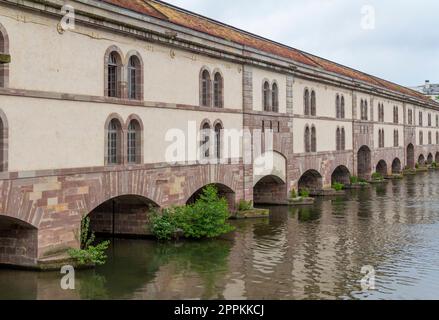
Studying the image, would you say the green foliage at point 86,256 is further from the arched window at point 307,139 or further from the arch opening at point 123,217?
the arched window at point 307,139

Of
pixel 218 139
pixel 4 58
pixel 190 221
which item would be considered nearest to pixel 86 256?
pixel 190 221

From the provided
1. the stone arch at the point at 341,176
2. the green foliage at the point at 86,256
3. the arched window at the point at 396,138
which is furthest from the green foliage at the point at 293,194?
the arched window at the point at 396,138

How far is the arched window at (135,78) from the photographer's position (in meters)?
18.2

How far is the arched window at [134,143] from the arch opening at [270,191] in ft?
38.7

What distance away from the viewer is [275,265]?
52.6 feet

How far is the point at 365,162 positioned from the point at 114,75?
28.9m

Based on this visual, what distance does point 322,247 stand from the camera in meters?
18.8

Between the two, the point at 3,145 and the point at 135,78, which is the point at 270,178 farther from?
the point at 3,145

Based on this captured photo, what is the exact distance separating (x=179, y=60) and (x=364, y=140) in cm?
2355

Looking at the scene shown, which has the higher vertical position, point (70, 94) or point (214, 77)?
point (214, 77)

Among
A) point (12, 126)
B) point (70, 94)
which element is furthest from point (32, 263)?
point (70, 94)

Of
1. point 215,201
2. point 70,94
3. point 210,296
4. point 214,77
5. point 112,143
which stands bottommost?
point 210,296

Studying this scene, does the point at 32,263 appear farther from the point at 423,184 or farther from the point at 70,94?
the point at 423,184

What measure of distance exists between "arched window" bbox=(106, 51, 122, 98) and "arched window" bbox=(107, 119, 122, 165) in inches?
34.2
